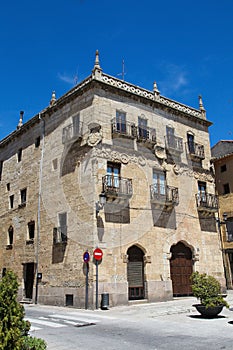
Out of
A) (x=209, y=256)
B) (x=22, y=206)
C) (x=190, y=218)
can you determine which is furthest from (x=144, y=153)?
(x=22, y=206)

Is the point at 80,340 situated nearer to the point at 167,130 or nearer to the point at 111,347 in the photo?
the point at 111,347

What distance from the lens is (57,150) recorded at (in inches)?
833

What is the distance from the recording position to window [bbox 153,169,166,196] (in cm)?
2025

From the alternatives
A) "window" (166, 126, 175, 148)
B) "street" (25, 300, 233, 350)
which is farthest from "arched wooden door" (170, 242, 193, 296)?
"window" (166, 126, 175, 148)

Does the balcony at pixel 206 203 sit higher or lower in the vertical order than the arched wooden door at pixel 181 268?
higher

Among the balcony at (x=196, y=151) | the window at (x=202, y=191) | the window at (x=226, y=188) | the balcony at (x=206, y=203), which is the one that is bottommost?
the balcony at (x=206, y=203)

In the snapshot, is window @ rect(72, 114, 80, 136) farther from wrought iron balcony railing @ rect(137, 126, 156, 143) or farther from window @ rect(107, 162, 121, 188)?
wrought iron balcony railing @ rect(137, 126, 156, 143)

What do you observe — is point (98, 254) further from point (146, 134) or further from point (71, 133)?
point (146, 134)

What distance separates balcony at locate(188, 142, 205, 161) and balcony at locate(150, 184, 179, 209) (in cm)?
338

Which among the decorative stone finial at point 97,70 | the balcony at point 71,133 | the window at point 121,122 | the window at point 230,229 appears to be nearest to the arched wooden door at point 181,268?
the window at point 121,122

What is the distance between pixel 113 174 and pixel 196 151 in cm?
754

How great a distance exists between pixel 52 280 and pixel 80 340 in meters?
10.7

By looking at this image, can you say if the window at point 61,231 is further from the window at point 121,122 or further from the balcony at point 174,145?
the balcony at point 174,145

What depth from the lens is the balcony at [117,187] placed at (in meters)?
17.5
